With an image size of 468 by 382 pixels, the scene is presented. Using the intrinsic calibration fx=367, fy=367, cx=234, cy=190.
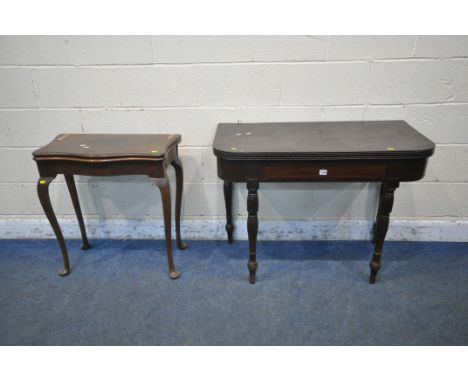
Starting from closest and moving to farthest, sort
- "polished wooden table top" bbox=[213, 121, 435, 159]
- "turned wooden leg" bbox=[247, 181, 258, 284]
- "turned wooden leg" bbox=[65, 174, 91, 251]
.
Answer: "polished wooden table top" bbox=[213, 121, 435, 159] → "turned wooden leg" bbox=[247, 181, 258, 284] → "turned wooden leg" bbox=[65, 174, 91, 251]

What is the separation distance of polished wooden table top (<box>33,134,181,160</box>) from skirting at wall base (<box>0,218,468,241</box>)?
0.60m

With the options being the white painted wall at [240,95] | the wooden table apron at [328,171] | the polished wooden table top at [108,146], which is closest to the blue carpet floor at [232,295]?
the white painted wall at [240,95]

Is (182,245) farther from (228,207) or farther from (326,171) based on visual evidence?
(326,171)

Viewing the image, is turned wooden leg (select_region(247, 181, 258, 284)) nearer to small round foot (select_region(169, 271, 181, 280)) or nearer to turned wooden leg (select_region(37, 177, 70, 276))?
small round foot (select_region(169, 271, 181, 280))

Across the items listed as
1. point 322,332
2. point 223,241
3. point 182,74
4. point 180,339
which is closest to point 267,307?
point 322,332

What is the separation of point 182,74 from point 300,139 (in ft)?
2.38

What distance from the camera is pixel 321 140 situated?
1657 millimetres

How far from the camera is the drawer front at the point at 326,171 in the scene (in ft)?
5.10

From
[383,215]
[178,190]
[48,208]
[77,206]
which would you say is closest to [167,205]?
[178,190]

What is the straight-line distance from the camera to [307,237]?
2258 mm

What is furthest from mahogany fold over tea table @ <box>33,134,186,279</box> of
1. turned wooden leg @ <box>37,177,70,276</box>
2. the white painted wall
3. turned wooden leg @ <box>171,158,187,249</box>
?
the white painted wall

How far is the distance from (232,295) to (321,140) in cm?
86

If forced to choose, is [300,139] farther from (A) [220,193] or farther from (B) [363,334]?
(B) [363,334]

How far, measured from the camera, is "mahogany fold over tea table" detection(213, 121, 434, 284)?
60.0 inches
